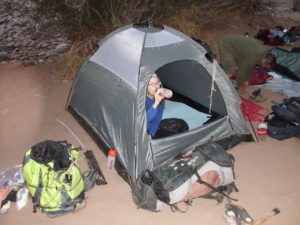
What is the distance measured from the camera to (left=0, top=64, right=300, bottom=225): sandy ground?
3344 millimetres

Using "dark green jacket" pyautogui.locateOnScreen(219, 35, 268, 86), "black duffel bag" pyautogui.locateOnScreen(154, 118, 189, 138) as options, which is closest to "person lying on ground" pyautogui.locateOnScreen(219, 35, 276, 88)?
"dark green jacket" pyautogui.locateOnScreen(219, 35, 268, 86)

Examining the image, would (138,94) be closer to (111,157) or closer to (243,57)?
(111,157)

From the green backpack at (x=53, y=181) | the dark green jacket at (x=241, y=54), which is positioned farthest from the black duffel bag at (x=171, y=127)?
the dark green jacket at (x=241, y=54)

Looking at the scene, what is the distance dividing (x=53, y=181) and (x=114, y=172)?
2.71 feet

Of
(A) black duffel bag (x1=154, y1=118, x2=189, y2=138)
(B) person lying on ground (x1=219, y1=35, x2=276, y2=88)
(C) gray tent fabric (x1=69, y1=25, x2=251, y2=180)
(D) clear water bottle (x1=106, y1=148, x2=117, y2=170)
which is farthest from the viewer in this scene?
(B) person lying on ground (x1=219, y1=35, x2=276, y2=88)

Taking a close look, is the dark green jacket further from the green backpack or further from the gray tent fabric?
the green backpack

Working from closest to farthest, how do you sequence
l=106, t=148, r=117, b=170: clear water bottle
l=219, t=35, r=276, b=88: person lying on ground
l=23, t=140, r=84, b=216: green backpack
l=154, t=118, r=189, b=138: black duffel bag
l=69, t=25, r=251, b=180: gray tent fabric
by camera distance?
l=23, t=140, r=84, b=216: green backpack
l=69, t=25, r=251, b=180: gray tent fabric
l=106, t=148, r=117, b=170: clear water bottle
l=154, t=118, r=189, b=138: black duffel bag
l=219, t=35, r=276, b=88: person lying on ground

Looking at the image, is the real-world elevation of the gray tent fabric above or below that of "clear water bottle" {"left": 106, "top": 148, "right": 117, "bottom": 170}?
above

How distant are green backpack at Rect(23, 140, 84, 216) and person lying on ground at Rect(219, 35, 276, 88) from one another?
3175 mm

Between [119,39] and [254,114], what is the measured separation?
7.16 feet

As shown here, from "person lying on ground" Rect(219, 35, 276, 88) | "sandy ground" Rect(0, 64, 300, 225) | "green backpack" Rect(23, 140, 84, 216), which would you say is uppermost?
"person lying on ground" Rect(219, 35, 276, 88)

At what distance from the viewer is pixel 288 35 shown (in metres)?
7.32

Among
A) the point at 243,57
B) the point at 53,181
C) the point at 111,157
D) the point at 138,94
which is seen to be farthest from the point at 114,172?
the point at 243,57

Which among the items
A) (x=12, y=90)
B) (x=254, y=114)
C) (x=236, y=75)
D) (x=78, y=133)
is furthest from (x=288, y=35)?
(x=12, y=90)
